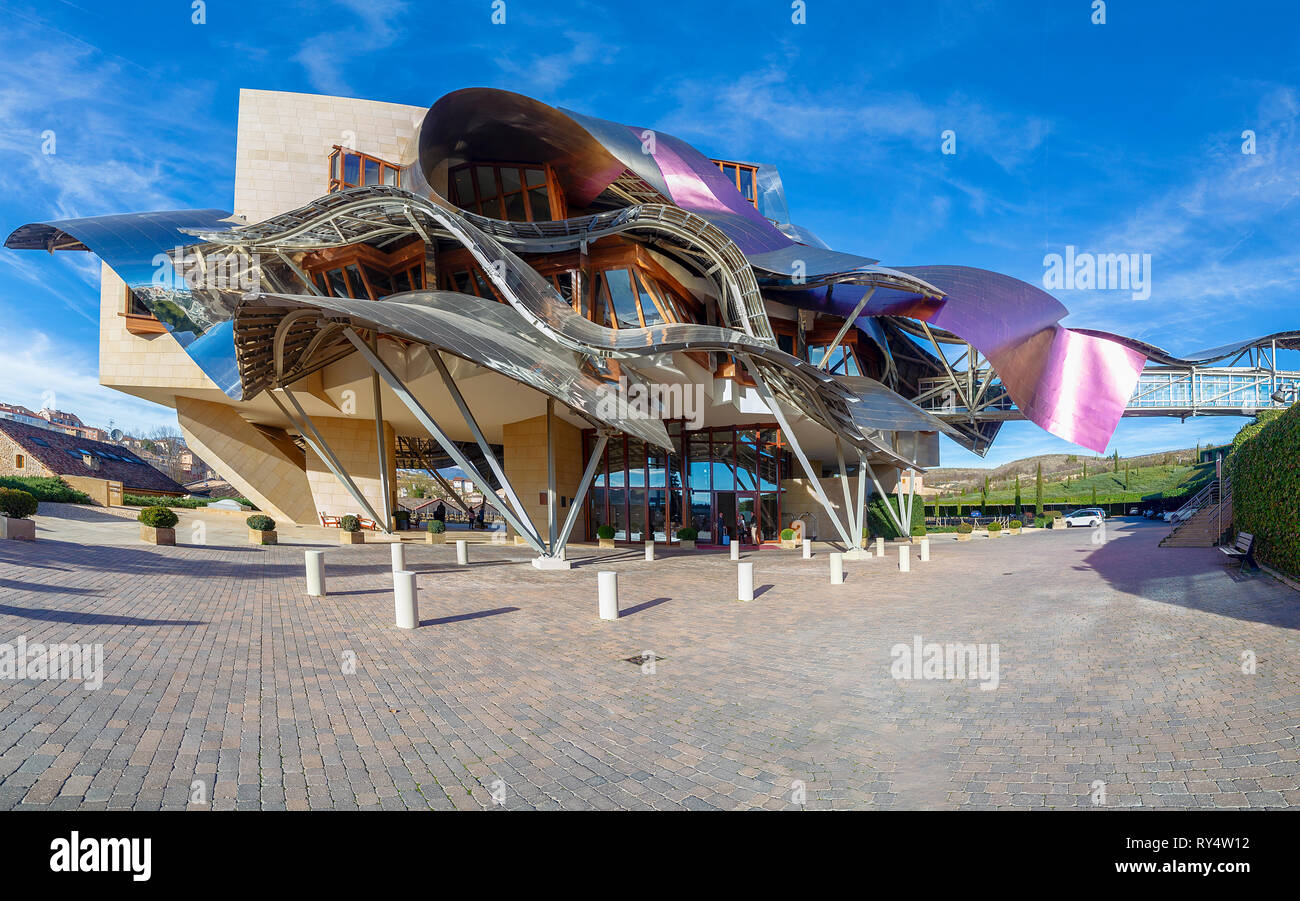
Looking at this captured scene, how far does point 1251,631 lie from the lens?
7.82 metres

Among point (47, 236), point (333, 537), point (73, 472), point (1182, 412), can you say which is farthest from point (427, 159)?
point (1182, 412)

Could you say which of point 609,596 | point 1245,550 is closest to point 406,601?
point 609,596

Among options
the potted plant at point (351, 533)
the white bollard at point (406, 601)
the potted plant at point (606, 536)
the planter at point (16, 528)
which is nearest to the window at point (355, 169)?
the potted plant at point (351, 533)

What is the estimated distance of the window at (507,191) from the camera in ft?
84.2

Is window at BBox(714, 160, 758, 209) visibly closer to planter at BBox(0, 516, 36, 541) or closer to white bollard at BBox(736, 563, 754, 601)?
white bollard at BBox(736, 563, 754, 601)

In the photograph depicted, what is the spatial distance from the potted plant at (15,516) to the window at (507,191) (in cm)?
1898

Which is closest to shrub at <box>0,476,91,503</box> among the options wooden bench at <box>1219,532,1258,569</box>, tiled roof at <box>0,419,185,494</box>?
tiled roof at <box>0,419,185,494</box>

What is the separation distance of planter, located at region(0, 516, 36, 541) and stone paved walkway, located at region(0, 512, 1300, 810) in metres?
4.93

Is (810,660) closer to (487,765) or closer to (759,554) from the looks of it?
(487,765)

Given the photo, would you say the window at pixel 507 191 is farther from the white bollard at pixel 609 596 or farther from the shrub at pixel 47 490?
the shrub at pixel 47 490

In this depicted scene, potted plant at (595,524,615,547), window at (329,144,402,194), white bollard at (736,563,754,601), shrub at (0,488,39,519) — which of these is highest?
window at (329,144,402,194)

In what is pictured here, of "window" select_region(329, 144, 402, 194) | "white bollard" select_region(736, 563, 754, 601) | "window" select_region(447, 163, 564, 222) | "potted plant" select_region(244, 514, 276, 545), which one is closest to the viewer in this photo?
"white bollard" select_region(736, 563, 754, 601)

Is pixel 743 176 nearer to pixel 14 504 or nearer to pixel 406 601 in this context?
pixel 406 601

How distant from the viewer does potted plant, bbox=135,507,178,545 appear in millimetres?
17156
